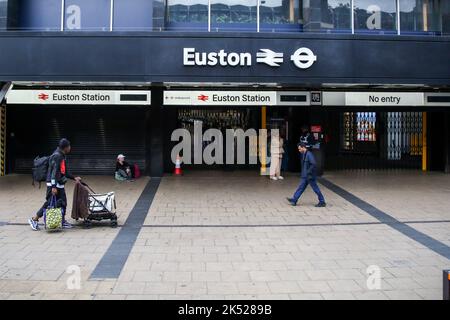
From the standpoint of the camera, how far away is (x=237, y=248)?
773 centimetres

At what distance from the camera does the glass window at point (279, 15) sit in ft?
49.2

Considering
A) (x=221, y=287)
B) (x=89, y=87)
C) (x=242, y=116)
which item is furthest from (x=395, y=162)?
(x=221, y=287)

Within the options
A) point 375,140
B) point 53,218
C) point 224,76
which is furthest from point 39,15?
point 375,140

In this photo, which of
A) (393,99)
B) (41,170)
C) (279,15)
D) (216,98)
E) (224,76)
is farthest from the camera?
(279,15)

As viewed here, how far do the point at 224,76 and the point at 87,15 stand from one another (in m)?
4.86

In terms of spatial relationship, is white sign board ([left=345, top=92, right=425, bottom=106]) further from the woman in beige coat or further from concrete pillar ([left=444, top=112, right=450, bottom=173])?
concrete pillar ([left=444, top=112, right=450, bottom=173])

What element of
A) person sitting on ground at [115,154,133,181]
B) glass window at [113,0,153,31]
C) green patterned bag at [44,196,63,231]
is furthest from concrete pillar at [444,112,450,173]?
green patterned bag at [44,196,63,231]

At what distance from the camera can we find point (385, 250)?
24.9 feet

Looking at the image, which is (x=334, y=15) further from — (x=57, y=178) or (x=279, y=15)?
(x=57, y=178)

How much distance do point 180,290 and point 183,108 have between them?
12349 mm

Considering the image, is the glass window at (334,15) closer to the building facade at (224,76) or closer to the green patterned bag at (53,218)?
the building facade at (224,76)

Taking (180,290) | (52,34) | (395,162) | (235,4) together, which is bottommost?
(180,290)

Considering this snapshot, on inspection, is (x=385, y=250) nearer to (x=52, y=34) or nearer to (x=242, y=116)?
(x=52, y=34)

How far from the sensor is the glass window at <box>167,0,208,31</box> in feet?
48.5
